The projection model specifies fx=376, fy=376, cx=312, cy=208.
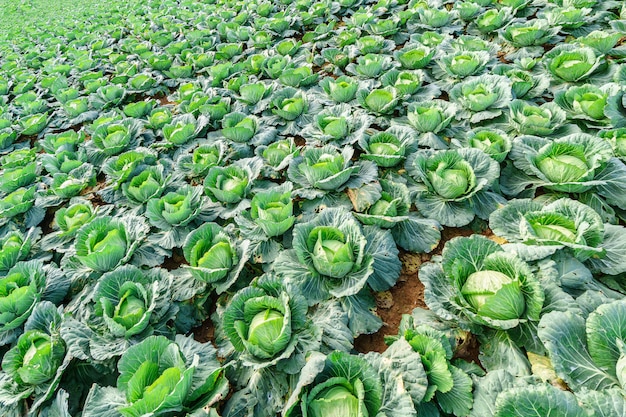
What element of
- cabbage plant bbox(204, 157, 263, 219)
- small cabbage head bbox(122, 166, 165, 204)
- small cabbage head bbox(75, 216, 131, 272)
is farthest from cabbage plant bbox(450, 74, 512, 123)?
small cabbage head bbox(75, 216, 131, 272)

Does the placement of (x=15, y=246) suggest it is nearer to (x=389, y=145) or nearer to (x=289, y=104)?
(x=289, y=104)

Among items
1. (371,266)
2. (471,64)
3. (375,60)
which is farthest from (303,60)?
(371,266)

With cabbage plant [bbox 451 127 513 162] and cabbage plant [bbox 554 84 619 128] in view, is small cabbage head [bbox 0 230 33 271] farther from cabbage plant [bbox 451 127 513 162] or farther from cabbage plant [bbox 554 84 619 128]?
cabbage plant [bbox 554 84 619 128]

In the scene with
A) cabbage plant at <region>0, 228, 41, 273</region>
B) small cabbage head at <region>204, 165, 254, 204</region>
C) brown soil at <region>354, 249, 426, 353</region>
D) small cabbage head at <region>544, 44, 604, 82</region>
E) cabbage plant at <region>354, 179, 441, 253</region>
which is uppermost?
small cabbage head at <region>544, 44, 604, 82</region>

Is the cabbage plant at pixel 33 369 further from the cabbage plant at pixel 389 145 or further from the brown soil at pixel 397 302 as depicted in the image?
the cabbage plant at pixel 389 145

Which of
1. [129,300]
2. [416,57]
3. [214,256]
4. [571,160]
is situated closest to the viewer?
[129,300]

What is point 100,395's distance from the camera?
9.44 feet

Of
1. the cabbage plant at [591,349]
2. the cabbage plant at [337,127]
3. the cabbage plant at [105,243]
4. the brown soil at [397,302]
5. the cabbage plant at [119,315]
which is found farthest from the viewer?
the cabbage plant at [337,127]

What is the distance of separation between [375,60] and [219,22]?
5885 millimetres

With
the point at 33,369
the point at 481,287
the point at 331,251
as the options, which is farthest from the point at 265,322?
the point at 33,369

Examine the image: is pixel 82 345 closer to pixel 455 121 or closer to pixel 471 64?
pixel 455 121

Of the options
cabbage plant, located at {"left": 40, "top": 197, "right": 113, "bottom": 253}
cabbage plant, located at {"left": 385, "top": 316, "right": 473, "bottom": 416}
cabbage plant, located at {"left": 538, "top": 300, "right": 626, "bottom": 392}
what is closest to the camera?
cabbage plant, located at {"left": 538, "top": 300, "right": 626, "bottom": 392}

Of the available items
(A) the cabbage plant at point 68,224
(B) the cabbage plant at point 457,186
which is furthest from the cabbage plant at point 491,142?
(A) the cabbage plant at point 68,224

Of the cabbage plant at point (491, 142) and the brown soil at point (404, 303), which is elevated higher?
the cabbage plant at point (491, 142)
